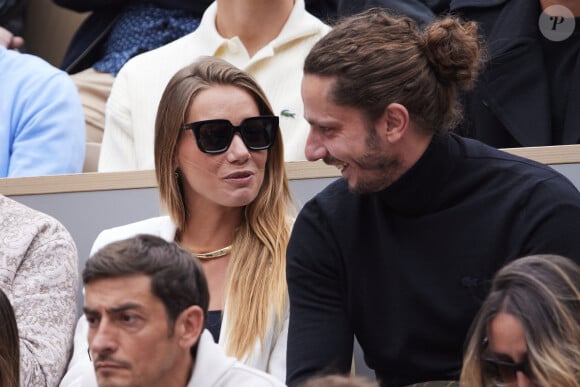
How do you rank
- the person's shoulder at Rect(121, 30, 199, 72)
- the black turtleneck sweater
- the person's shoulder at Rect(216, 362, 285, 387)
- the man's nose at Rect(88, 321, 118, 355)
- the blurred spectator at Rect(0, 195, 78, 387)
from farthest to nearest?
the person's shoulder at Rect(121, 30, 199, 72)
the blurred spectator at Rect(0, 195, 78, 387)
the black turtleneck sweater
the person's shoulder at Rect(216, 362, 285, 387)
the man's nose at Rect(88, 321, 118, 355)

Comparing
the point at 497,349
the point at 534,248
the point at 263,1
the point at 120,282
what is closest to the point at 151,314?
the point at 120,282

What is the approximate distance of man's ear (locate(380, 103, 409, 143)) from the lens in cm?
301

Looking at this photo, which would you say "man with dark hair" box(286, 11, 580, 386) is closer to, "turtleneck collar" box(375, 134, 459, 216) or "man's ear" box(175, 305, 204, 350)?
"turtleneck collar" box(375, 134, 459, 216)

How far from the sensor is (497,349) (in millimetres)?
2416

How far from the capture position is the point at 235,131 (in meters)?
3.43

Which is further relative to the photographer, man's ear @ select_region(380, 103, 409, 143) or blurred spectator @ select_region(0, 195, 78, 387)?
blurred spectator @ select_region(0, 195, 78, 387)

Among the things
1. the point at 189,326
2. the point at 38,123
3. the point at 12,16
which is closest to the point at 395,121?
the point at 189,326

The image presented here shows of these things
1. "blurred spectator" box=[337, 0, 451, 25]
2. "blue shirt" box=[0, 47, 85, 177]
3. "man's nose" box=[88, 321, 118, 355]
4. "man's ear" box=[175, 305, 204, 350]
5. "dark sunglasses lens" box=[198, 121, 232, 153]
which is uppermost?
"man's nose" box=[88, 321, 118, 355]

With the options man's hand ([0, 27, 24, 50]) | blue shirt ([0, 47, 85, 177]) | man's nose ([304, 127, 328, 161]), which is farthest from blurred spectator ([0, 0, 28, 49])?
man's nose ([304, 127, 328, 161])

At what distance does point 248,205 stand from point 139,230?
31cm

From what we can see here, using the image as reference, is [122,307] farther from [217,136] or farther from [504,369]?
[217,136]

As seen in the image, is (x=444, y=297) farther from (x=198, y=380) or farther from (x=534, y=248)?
(x=198, y=380)

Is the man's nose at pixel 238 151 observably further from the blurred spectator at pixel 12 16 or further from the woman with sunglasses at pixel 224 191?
the blurred spectator at pixel 12 16

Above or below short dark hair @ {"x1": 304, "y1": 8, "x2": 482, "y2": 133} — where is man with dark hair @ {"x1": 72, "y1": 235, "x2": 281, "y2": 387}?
below
